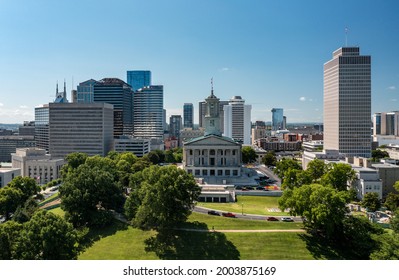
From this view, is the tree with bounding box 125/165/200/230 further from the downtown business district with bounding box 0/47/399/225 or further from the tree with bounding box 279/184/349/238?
the downtown business district with bounding box 0/47/399/225

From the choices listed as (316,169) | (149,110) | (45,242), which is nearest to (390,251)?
(45,242)

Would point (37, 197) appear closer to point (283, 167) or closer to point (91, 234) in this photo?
point (91, 234)

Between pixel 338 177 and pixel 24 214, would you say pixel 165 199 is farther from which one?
pixel 338 177

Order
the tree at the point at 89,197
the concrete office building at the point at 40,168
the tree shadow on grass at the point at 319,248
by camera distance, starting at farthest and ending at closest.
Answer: the concrete office building at the point at 40,168
the tree at the point at 89,197
the tree shadow on grass at the point at 319,248

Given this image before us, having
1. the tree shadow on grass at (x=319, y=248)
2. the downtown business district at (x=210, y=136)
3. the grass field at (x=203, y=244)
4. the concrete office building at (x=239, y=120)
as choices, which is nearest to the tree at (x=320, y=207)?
the tree shadow on grass at (x=319, y=248)

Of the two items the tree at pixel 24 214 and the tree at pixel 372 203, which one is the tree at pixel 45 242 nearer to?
the tree at pixel 24 214

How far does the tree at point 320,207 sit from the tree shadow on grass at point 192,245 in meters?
10.7

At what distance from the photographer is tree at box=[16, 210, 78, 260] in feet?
101

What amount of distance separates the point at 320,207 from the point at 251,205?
1992cm

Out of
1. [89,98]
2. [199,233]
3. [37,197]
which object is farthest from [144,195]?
[89,98]

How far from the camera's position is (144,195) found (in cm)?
4544

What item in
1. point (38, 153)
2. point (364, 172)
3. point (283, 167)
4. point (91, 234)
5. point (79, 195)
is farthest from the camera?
point (38, 153)

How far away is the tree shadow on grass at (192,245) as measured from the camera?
125 ft

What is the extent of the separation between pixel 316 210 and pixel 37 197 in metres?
55.5
